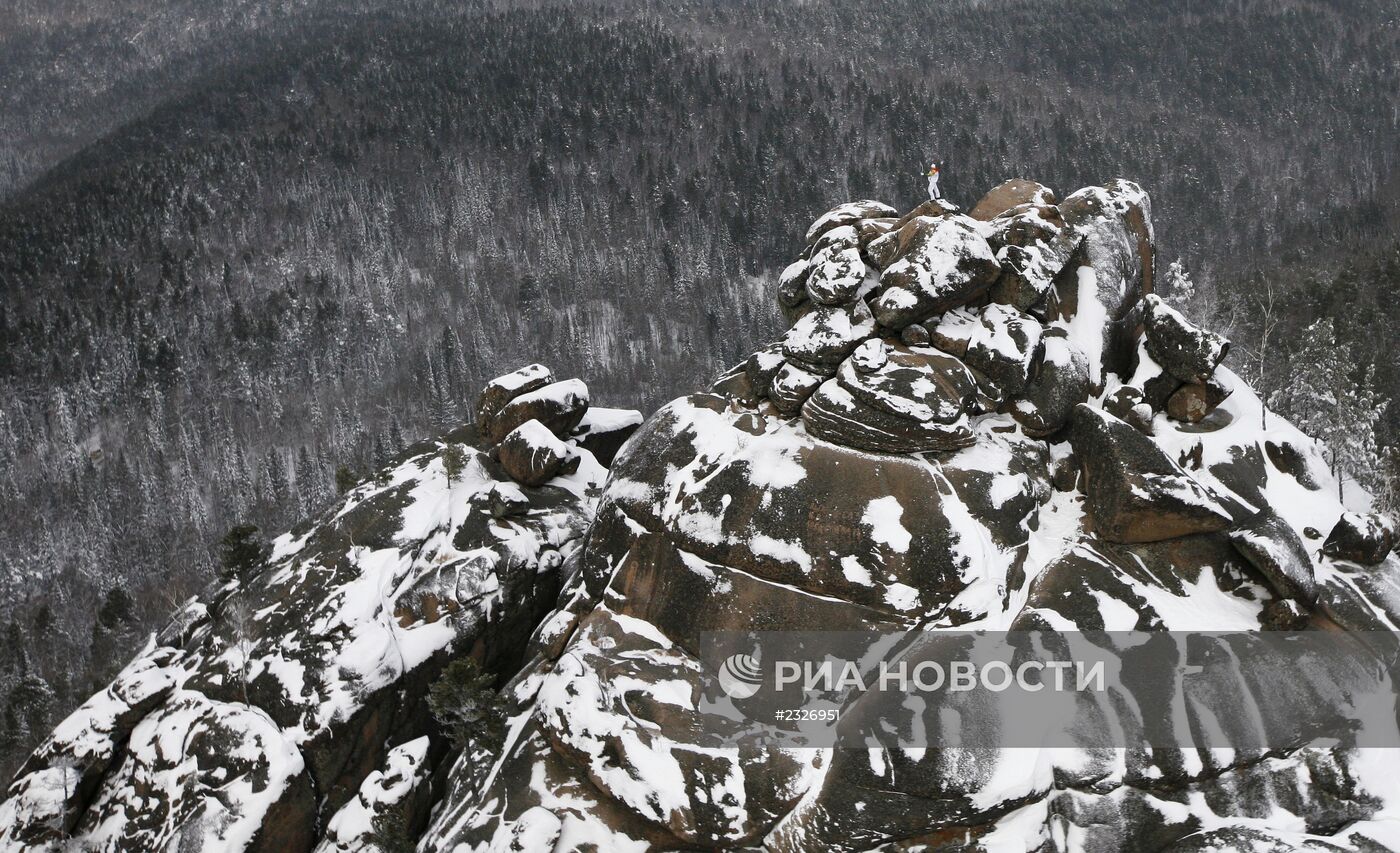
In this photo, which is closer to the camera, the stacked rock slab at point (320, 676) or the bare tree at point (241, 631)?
the stacked rock slab at point (320, 676)

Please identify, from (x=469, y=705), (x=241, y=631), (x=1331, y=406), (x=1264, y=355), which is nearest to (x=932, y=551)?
(x=469, y=705)

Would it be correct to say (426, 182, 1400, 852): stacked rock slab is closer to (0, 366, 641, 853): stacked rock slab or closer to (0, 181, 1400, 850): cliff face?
(0, 181, 1400, 850): cliff face

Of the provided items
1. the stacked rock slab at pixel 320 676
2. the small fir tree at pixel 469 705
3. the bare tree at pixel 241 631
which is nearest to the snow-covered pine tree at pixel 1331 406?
the stacked rock slab at pixel 320 676

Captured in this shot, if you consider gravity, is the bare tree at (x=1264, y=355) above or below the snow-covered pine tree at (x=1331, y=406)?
above

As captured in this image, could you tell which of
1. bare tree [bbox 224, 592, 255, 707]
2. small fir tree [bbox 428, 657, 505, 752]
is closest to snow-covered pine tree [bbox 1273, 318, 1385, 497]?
small fir tree [bbox 428, 657, 505, 752]

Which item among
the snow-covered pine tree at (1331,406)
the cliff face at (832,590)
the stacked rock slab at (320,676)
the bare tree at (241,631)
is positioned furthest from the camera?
the snow-covered pine tree at (1331,406)

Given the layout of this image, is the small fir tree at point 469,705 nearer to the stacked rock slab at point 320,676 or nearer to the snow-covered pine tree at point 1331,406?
the stacked rock slab at point 320,676

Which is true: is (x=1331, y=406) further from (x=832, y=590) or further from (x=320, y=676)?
(x=320, y=676)

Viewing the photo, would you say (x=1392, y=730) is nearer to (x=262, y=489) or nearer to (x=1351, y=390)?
(x=1351, y=390)
